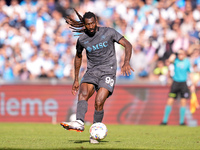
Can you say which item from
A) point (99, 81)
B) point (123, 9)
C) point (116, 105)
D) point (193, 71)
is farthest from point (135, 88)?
point (99, 81)

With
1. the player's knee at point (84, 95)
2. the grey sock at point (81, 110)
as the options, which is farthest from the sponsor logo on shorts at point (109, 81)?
the grey sock at point (81, 110)

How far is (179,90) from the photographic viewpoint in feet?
47.3

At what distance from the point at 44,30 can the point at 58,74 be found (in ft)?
8.23

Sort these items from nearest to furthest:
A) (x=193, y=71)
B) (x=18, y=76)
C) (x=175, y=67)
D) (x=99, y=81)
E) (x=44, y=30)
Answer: (x=99, y=81) → (x=175, y=67) → (x=193, y=71) → (x=18, y=76) → (x=44, y=30)

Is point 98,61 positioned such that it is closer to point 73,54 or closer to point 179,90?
point 179,90

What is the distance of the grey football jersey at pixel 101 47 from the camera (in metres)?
7.66

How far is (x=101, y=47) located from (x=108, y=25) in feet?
33.4

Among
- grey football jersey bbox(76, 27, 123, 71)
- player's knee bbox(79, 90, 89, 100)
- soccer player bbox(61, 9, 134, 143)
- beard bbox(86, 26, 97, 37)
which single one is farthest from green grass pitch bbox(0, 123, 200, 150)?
beard bbox(86, 26, 97, 37)

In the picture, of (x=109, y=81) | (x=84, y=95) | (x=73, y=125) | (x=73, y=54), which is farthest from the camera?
(x=73, y=54)

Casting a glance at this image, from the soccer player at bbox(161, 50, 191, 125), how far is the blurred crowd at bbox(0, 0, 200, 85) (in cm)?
50

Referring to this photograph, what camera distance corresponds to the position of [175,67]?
1454cm

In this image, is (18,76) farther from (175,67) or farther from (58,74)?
(175,67)

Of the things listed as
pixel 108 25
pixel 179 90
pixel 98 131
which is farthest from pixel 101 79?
pixel 108 25

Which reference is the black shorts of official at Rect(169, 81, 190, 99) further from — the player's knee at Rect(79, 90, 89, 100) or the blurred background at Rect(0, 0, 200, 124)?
the player's knee at Rect(79, 90, 89, 100)
